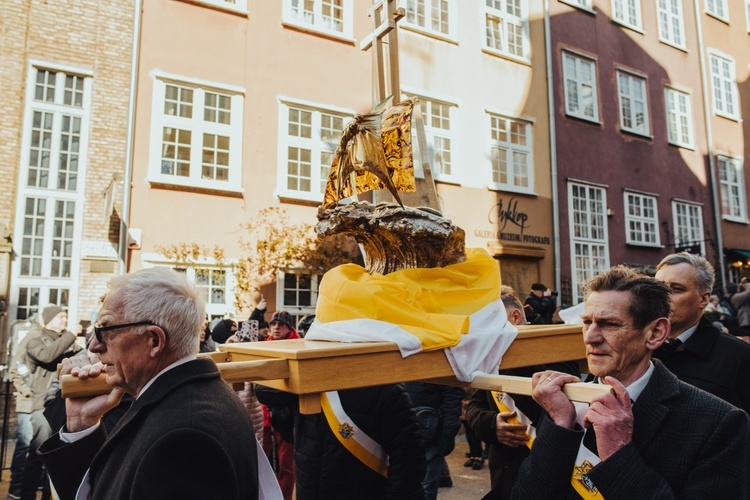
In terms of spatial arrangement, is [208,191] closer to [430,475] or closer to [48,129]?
[48,129]

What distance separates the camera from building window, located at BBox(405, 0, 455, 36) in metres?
15.3

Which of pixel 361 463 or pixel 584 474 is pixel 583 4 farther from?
pixel 584 474

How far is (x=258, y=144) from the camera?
1275 centimetres

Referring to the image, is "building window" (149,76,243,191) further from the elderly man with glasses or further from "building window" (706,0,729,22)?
"building window" (706,0,729,22)

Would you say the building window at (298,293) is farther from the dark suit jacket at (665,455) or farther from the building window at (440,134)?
the dark suit jacket at (665,455)

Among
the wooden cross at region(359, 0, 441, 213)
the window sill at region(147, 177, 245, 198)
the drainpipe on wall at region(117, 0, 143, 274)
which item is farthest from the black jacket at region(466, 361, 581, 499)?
the window sill at region(147, 177, 245, 198)

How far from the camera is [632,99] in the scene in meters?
19.8

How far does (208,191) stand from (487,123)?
26.1 ft

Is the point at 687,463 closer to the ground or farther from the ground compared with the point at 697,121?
closer to the ground

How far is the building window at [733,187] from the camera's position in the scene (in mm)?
21891


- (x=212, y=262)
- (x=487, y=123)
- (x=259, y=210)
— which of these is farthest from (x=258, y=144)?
(x=487, y=123)

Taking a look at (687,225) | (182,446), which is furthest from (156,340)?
(687,225)

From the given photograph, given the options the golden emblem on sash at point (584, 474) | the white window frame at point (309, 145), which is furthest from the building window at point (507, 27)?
the golden emblem on sash at point (584, 474)

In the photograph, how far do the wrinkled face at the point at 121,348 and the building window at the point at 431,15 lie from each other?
14386mm
